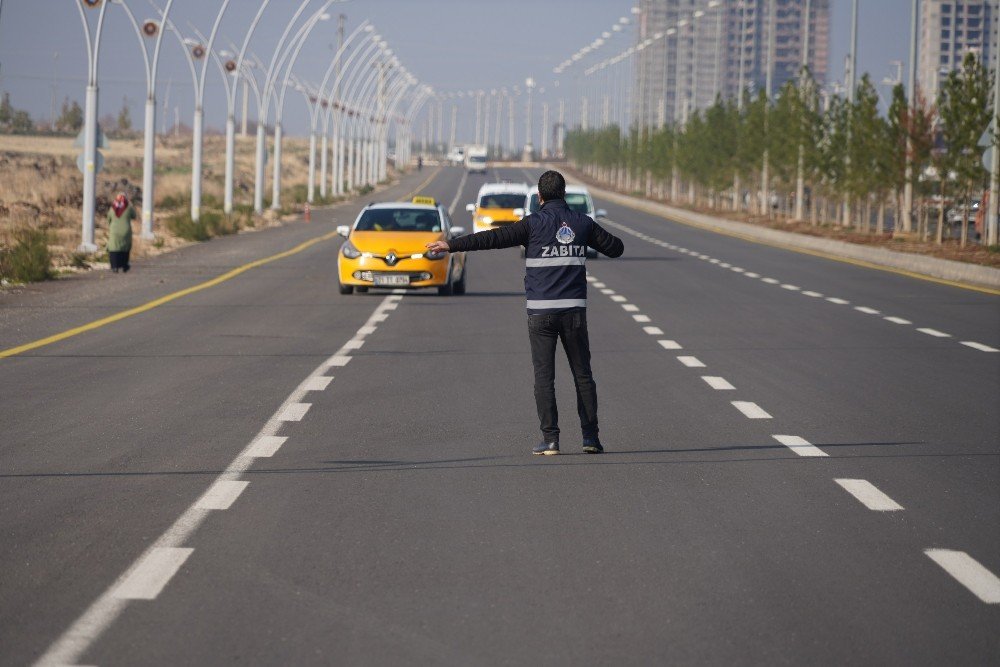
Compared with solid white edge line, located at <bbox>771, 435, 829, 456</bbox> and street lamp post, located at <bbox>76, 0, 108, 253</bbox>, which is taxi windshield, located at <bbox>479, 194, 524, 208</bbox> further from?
solid white edge line, located at <bbox>771, 435, 829, 456</bbox>

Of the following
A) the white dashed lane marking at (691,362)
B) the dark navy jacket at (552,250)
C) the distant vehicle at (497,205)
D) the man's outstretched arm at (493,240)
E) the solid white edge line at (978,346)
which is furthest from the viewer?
the distant vehicle at (497,205)

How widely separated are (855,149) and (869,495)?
51.2 m

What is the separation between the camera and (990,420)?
13391 mm

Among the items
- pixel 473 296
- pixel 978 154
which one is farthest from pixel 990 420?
pixel 978 154

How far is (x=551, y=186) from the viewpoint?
1123 cm

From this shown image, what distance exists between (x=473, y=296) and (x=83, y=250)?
13.7 m

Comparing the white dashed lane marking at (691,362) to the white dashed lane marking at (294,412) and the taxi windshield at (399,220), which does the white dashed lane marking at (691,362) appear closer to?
the white dashed lane marking at (294,412)

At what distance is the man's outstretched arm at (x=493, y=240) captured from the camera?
11031mm

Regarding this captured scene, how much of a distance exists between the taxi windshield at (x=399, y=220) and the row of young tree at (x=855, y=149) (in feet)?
71.7

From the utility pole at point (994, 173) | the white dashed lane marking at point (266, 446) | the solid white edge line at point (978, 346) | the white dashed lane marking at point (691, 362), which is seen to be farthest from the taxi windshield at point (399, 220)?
the utility pole at point (994, 173)

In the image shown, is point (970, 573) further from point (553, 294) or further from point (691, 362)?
point (691, 362)

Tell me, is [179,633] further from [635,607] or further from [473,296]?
[473,296]

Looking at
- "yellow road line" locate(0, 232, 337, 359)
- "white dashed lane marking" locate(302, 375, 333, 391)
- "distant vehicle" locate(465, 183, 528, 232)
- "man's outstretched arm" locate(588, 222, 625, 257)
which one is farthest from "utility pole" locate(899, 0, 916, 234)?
"man's outstretched arm" locate(588, 222, 625, 257)

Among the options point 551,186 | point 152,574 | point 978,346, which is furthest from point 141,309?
point 152,574
